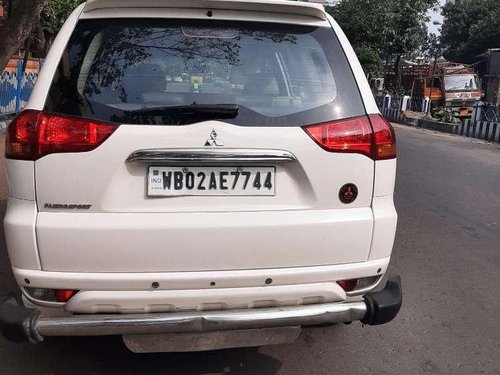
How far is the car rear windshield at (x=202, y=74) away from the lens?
2.39 meters

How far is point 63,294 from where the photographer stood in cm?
236

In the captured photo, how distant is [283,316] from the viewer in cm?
237

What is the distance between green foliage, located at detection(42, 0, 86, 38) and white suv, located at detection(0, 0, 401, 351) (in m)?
16.2

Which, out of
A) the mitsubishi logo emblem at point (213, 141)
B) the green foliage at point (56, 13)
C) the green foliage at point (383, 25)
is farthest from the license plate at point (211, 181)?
the green foliage at point (383, 25)

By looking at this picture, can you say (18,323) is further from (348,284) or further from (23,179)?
(348,284)

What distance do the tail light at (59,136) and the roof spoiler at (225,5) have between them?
560 millimetres

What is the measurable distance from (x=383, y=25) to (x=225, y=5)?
32.7m

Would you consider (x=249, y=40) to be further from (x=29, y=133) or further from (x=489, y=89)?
(x=489, y=89)

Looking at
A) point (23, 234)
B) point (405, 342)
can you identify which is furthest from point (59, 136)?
point (405, 342)

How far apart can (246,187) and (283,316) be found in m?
0.58

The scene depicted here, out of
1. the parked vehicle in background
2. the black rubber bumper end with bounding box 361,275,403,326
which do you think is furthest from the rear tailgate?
the parked vehicle in background

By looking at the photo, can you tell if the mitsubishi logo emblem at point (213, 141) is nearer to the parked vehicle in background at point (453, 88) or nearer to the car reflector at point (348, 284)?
the car reflector at point (348, 284)

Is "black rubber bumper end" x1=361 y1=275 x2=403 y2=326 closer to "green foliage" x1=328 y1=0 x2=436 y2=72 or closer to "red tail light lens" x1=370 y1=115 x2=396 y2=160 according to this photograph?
"red tail light lens" x1=370 y1=115 x2=396 y2=160

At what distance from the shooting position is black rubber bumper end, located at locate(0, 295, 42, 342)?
90.7 inches
